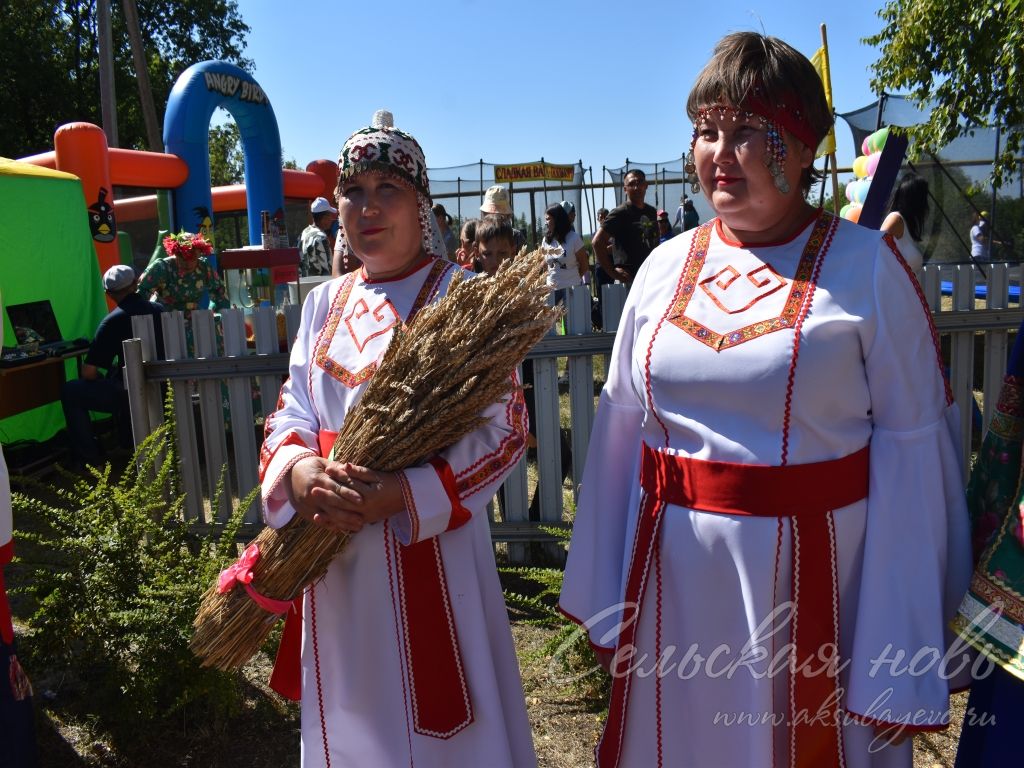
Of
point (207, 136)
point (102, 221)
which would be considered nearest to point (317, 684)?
point (102, 221)

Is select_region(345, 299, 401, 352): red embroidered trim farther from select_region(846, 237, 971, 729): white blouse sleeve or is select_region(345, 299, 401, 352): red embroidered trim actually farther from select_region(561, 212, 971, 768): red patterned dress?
select_region(846, 237, 971, 729): white blouse sleeve

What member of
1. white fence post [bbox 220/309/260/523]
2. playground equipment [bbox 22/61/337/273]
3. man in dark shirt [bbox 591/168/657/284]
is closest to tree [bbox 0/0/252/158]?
playground equipment [bbox 22/61/337/273]

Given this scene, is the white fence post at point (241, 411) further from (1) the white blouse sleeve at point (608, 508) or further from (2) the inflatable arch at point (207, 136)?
(2) the inflatable arch at point (207, 136)

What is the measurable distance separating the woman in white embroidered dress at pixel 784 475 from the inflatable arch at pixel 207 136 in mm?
11819

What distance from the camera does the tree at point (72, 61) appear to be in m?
25.3

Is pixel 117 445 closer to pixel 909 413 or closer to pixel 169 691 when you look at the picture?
pixel 169 691

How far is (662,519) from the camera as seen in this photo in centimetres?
178

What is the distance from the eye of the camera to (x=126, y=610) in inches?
113

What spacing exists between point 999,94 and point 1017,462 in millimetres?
5712

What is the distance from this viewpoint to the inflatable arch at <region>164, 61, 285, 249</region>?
40.1 ft

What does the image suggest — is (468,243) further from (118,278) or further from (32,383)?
(32,383)

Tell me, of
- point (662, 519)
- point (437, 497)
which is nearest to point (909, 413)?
point (662, 519)

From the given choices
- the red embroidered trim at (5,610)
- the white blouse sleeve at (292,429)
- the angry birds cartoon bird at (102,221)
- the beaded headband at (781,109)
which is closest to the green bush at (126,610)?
the red embroidered trim at (5,610)

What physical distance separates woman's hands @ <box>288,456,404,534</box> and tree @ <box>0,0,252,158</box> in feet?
91.8
